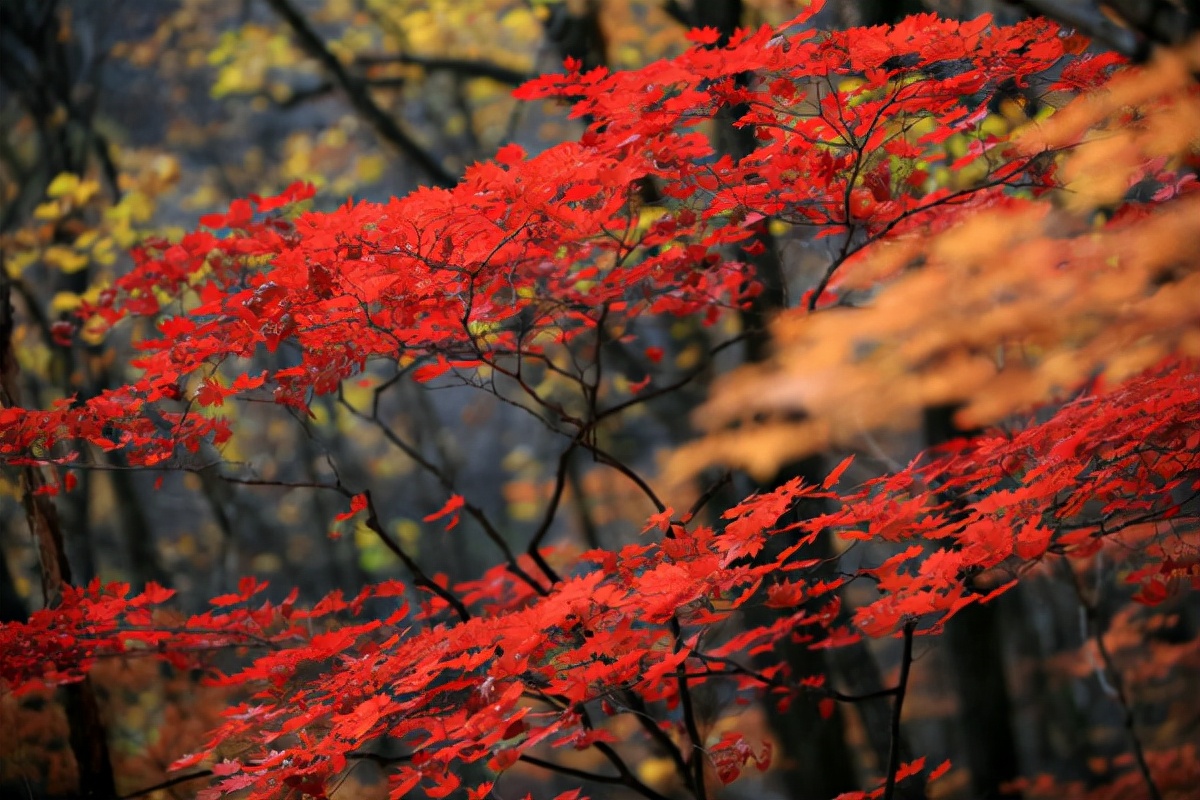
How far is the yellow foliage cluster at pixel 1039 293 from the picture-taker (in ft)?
13.0

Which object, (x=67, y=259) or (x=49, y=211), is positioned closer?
(x=49, y=211)

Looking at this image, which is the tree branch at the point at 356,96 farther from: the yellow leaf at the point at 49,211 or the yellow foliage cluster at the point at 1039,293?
the yellow foliage cluster at the point at 1039,293

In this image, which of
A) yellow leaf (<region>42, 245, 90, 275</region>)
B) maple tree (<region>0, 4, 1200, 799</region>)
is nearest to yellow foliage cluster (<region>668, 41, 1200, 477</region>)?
maple tree (<region>0, 4, 1200, 799</region>)

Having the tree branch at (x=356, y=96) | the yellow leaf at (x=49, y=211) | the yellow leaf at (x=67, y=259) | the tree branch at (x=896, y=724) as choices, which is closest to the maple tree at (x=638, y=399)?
the tree branch at (x=896, y=724)

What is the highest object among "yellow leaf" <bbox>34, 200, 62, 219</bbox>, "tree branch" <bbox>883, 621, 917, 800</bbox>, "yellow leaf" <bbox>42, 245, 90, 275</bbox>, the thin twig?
"yellow leaf" <bbox>34, 200, 62, 219</bbox>

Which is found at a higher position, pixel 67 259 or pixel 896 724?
pixel 67 259

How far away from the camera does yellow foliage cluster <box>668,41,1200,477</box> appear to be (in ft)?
13.0

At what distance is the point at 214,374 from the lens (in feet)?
12.4

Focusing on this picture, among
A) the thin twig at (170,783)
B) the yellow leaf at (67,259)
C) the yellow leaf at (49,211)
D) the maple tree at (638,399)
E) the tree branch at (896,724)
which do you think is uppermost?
the yellow leaf at (49,211)

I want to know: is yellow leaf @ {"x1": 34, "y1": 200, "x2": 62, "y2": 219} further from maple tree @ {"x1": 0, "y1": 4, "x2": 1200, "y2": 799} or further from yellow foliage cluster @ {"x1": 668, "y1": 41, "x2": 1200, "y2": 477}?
yellow foliage cluster @ {"x1": 668, "y1": 41, "x2": 1200, "y2": 477}

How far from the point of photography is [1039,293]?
6938 mm

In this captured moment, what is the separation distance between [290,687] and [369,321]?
1347 millimetres

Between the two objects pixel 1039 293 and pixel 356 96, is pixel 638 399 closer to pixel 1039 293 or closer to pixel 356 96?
pixel 1039 293

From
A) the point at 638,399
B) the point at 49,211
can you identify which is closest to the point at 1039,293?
the point at 638,399
